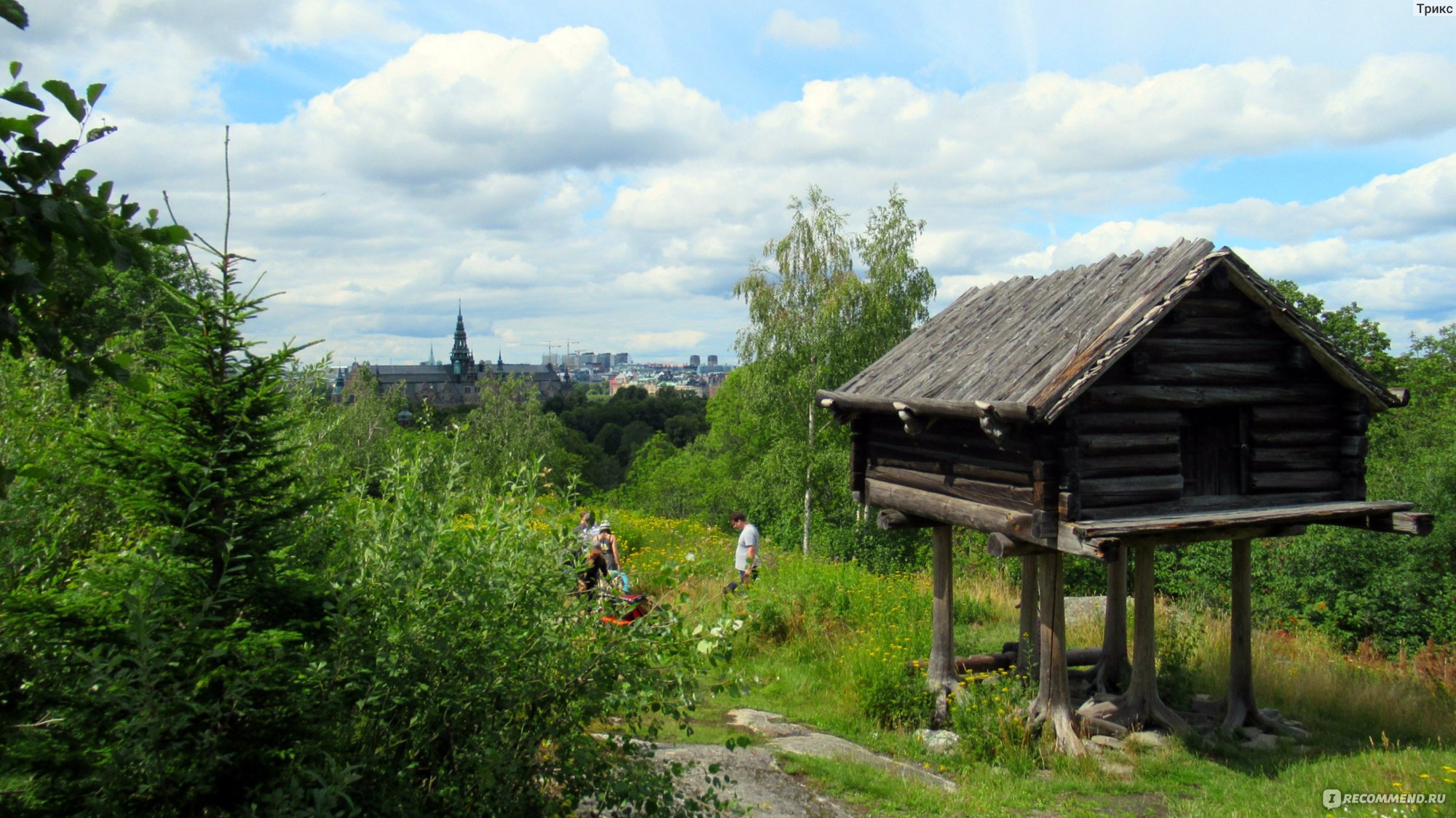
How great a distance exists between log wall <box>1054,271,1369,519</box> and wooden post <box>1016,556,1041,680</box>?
2.06 meters

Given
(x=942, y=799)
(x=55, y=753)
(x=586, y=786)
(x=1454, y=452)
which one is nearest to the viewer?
(x=55, y=753)

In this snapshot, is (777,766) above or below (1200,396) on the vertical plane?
below

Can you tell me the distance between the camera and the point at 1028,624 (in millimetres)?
10773

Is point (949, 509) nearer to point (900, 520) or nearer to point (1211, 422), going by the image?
point (900, 520)

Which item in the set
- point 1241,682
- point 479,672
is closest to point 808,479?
point 1241,682

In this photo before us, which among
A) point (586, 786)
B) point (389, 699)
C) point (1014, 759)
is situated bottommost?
point (1014, 759)

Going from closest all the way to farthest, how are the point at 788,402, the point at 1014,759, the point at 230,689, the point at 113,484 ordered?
the point at 230,689, the point at 113,484, the point at 1014,759, the point at 788,402

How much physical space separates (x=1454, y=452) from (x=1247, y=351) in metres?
7.79

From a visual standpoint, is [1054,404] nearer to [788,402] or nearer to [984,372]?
[984,372]

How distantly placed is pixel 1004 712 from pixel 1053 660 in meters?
0.69

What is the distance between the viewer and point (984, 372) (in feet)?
27.1

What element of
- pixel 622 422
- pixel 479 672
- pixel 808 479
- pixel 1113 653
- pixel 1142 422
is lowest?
pixel 1113 653

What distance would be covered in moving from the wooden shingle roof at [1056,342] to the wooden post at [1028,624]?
2.34 metres

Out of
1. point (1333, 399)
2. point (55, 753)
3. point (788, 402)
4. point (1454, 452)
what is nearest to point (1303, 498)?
point (1333, 399)
